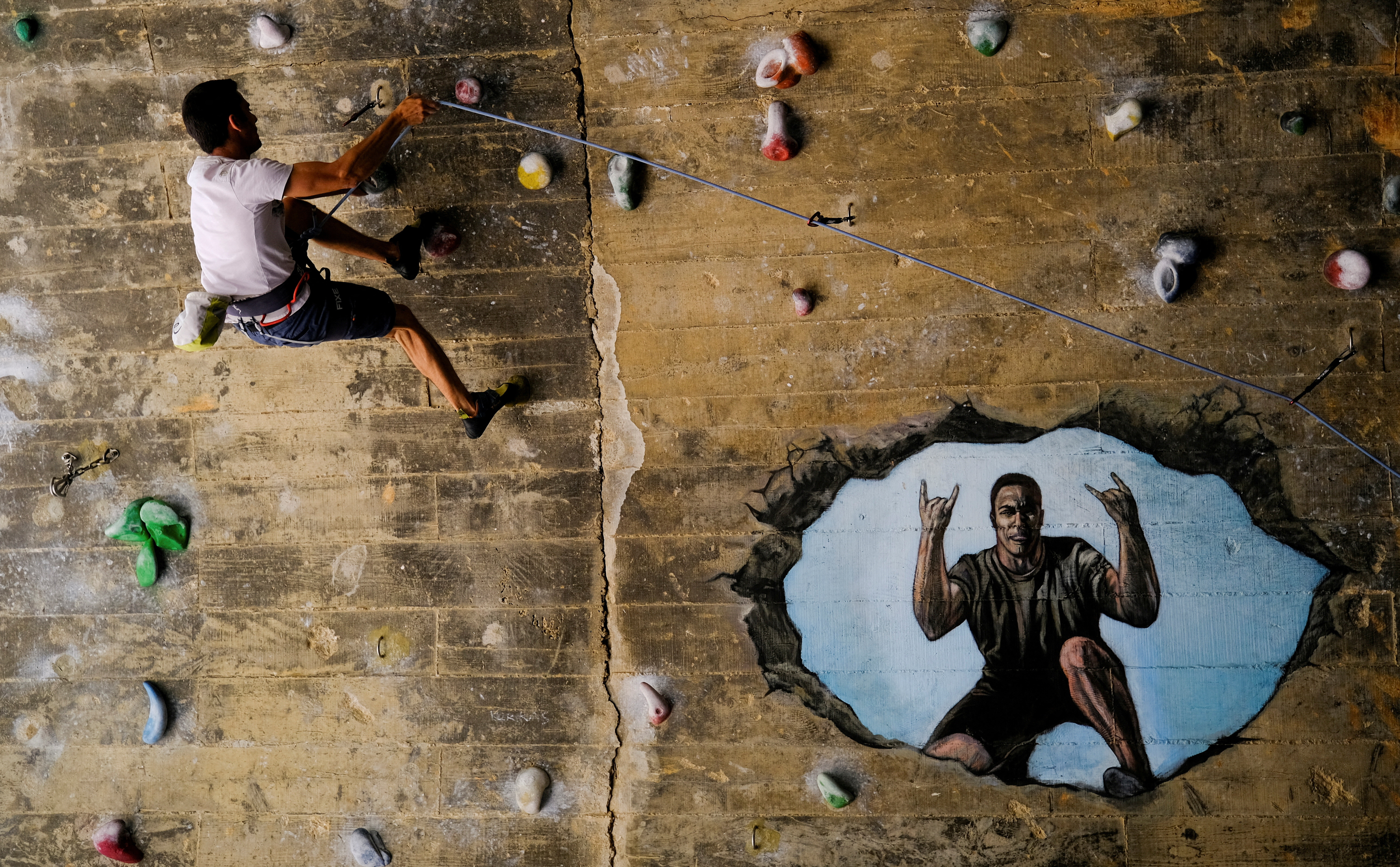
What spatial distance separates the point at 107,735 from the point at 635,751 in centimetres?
255

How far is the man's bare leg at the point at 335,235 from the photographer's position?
3.23 metres

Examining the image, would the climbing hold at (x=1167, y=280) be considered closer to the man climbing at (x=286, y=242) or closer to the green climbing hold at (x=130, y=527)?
the man climbing at (x=286, y=242)

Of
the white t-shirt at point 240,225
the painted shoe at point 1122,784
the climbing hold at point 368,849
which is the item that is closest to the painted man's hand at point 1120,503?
the painted shoe at point 1122,784

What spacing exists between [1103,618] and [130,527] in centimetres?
446

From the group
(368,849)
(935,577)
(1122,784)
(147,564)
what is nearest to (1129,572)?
(935,577)

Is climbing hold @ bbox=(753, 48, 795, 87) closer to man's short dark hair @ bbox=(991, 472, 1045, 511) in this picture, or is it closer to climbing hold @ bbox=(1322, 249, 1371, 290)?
man's short dark hair @ bbox=(991, 472, 1045, 511)

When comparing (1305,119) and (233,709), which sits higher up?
(1305,119)

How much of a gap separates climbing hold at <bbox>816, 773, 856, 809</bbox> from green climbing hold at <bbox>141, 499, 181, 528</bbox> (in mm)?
3228

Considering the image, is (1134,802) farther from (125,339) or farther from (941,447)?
(125,339)

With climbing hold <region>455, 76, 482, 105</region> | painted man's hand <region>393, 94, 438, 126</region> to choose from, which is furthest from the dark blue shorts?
climbing hold <region>455, 76, 482, 105</region>

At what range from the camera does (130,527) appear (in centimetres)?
377

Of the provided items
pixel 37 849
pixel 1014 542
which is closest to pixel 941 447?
pixel 1014 542

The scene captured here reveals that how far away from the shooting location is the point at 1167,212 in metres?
3.43

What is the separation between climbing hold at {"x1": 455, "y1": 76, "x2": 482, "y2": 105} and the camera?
11.7ft
